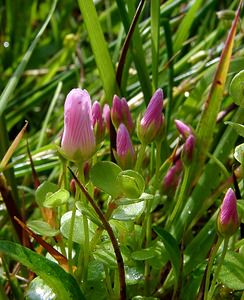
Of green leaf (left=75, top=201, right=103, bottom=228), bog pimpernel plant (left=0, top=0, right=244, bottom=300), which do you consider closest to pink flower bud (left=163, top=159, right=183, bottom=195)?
bog pimpernel plant (left=0, top=0, right=244, bottom=300)

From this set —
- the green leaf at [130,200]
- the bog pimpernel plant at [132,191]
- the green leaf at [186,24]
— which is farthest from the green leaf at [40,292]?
the green leaf at [186,24]

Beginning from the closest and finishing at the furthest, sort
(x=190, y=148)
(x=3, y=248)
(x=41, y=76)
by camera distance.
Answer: (x=3, y=248)
(x=190, y=148)
(x=41, y=76)

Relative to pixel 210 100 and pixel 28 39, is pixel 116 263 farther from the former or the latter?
pixel 28 39

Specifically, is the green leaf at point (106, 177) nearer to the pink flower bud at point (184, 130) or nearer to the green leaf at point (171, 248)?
the green leaf at point (171, 248)

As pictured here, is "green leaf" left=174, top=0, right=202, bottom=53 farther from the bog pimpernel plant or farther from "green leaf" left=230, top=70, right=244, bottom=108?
"green leaf" left=230, top=70, right=244, bottom=108

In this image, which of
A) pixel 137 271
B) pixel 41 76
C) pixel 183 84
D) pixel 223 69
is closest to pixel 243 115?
pixel 223 69
